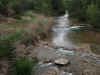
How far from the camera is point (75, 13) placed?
135 ft

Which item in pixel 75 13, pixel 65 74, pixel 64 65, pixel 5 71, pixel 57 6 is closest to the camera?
pixel 5 71

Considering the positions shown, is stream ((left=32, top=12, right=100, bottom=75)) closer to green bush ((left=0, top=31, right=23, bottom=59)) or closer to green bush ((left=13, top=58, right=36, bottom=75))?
green bush ((left=13, top=58, right=36, bottom=75))

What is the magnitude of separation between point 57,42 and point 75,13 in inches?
779

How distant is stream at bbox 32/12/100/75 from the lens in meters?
14.8

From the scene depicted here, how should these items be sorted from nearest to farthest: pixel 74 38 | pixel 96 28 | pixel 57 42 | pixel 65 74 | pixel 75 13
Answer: pixel 65 74, pixel 57 42, pixel 74 38, pixel 96 28, pixel 75 13

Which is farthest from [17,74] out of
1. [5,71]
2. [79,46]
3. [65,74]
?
[79,46]

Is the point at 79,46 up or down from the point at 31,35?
down

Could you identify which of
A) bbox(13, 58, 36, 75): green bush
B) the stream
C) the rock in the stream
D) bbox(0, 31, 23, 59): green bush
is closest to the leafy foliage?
the stream

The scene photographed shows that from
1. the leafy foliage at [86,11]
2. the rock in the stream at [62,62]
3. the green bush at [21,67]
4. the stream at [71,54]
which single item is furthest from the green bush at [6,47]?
the leafy foliage at [86,11]

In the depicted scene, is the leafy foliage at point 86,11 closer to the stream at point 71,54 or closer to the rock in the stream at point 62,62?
the stream at point 71,54

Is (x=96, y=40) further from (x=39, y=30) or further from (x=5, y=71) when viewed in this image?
(x=5, y=71)

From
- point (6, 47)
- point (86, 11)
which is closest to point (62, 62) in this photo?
point (6, 47)

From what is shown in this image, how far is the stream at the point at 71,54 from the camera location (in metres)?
14.8

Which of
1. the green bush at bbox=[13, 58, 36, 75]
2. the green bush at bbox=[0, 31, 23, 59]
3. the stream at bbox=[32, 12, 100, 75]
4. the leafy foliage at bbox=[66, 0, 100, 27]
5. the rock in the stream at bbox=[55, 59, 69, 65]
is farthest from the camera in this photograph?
the leafy foliage at bbox=[66, 0, 100, 27]
